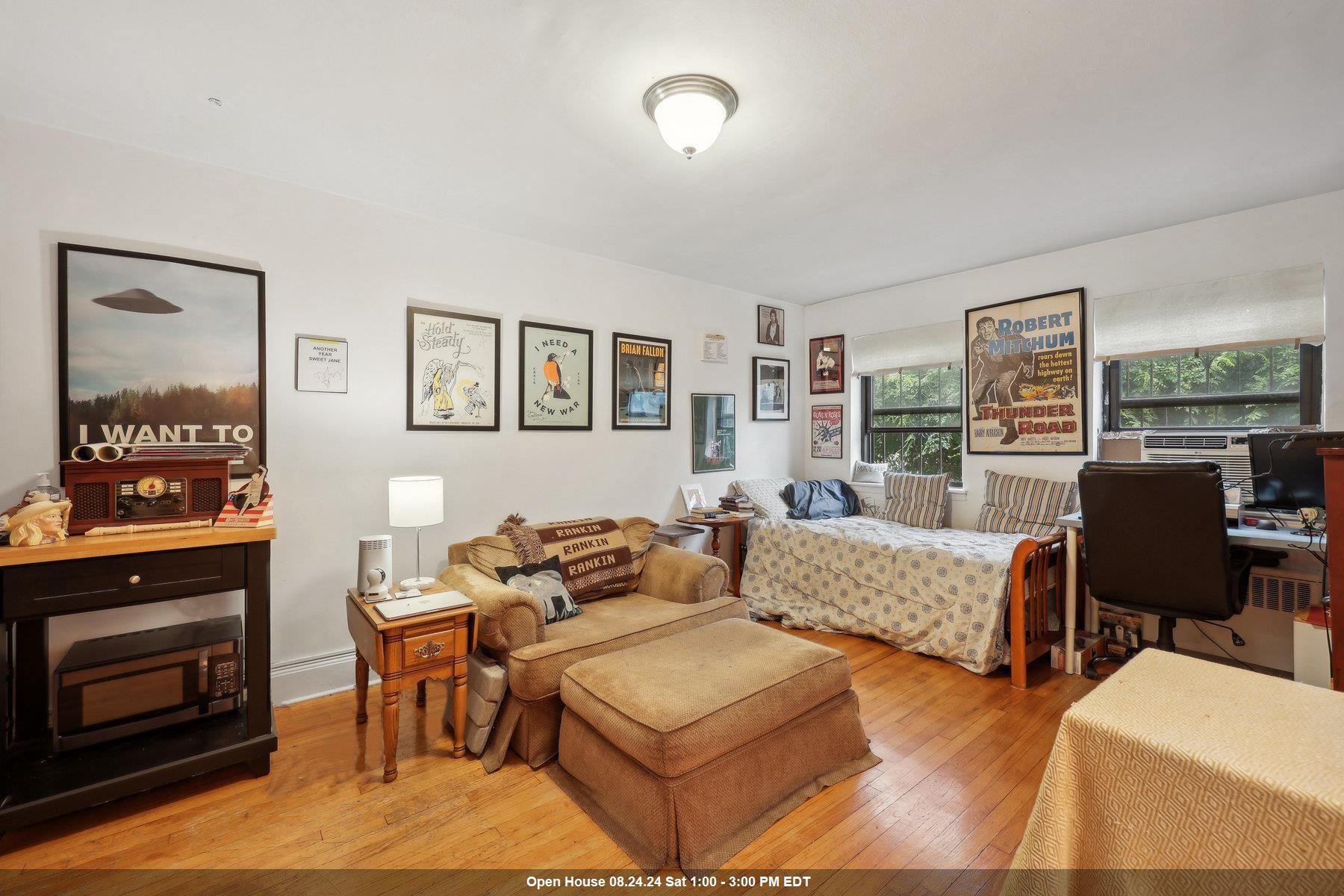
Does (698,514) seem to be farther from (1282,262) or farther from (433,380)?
(1282,262)

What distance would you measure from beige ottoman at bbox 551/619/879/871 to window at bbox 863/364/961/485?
9.22ft

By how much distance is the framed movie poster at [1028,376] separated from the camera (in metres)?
3.66

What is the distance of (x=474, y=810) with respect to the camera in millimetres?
1942

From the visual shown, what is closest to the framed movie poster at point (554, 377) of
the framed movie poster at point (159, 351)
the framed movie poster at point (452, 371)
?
the framed movie poster at point (452, 371)

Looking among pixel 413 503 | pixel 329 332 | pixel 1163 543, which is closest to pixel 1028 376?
pixel 1163 543

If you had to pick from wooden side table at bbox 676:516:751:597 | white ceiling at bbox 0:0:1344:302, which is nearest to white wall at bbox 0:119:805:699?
white ceiling at bbox 0:0:1344:302

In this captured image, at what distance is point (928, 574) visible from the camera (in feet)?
10.7

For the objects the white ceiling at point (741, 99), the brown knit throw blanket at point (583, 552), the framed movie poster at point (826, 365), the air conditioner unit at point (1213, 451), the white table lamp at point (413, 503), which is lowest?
the brown knit throw blanket at point (583, 552)

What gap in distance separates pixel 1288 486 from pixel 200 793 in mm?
4429

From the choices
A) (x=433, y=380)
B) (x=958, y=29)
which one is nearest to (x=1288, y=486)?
(x=958, y=29)

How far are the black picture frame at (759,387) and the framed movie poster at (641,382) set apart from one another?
93 centimetres

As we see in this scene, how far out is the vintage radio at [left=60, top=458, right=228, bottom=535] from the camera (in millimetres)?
1931

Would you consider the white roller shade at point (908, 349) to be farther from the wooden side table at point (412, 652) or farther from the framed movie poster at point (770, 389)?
the wooden side table at point (412, 652)

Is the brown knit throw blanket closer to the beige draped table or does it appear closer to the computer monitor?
the beige draped table
